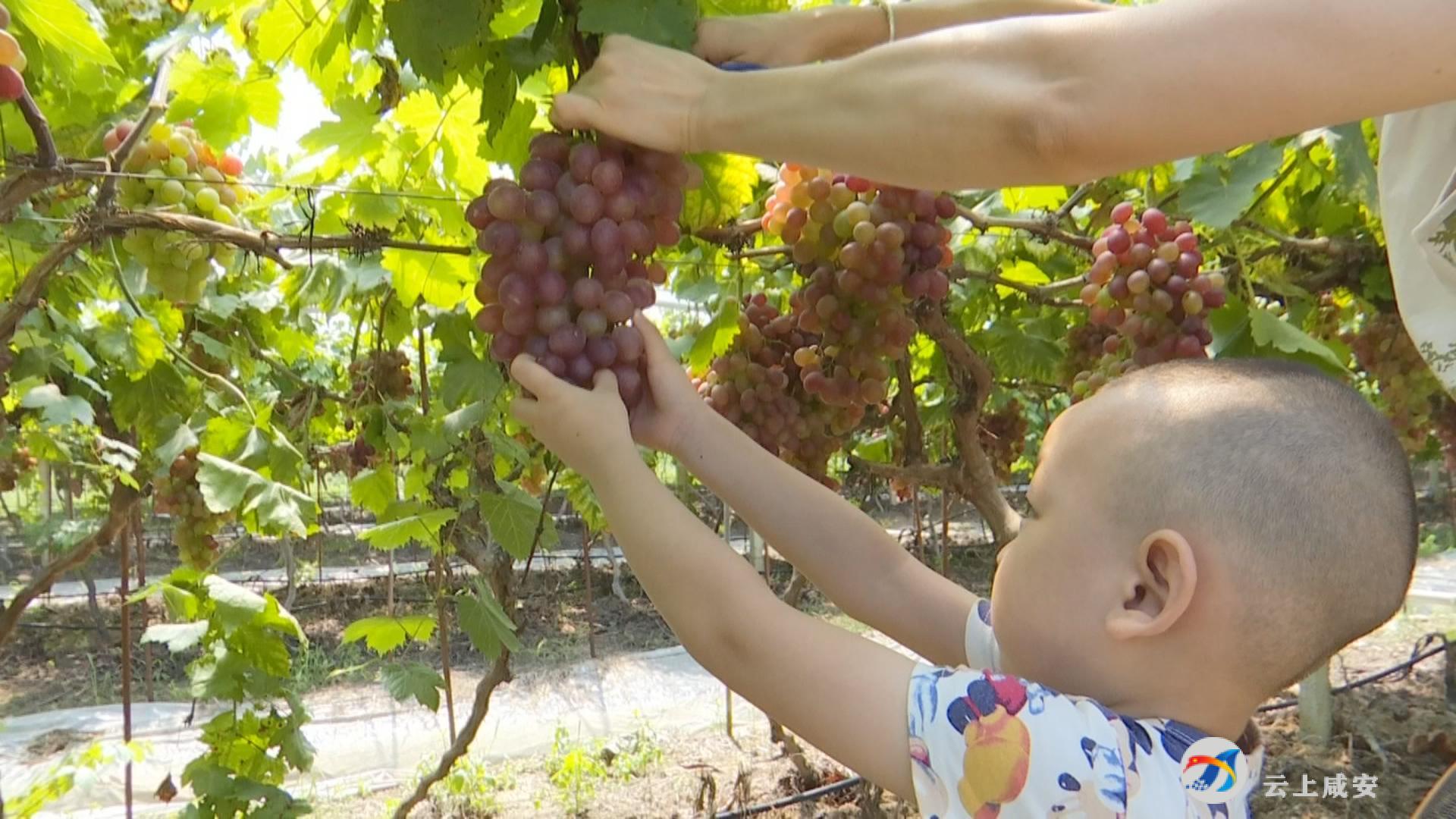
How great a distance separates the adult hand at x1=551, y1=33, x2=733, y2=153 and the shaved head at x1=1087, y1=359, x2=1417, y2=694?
520mm

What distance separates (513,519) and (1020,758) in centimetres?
155

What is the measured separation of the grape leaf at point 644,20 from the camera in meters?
0.83

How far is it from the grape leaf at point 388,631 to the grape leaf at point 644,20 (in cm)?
212

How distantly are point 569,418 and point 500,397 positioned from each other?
4.83 ft

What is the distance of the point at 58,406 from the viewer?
2482 millimetres

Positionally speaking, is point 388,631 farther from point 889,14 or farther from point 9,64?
point 889,14

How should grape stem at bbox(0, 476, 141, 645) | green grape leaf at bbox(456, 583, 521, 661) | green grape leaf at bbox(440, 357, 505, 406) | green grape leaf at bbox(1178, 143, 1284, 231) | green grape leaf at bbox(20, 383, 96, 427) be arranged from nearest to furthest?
green grape leaf at bbox(440, 357, 505, 406)
green grape leaf at bbox(1178, 143, 1284, 231)
green grape leaf at bbox(456, 583, 521, 661)
grape stem at bbox(0, 476, 141, 645)
green grape leaf at bbox(20, 383, 96, 427)

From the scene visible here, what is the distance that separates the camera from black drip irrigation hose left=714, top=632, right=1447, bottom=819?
4027mm

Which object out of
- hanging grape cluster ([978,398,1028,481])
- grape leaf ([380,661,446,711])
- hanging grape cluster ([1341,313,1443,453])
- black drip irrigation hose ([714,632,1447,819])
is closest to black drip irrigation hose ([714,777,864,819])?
black drip irrigation hose ([714,632,1447,819])

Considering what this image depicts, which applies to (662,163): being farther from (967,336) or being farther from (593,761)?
(593,761)

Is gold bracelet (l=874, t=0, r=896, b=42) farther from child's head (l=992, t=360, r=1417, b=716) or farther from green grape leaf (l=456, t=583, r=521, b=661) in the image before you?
green grape leaf (l=456, t=583, r=521, b=661)

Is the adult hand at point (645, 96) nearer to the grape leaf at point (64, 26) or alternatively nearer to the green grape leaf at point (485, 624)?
the grape leaf at point (64, 26)

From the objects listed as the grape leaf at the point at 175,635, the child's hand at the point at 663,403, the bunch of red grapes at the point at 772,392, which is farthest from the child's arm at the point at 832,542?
the grape leaf at the point at 175,635

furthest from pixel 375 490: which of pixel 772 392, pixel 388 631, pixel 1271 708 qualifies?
pixel 1271 708
